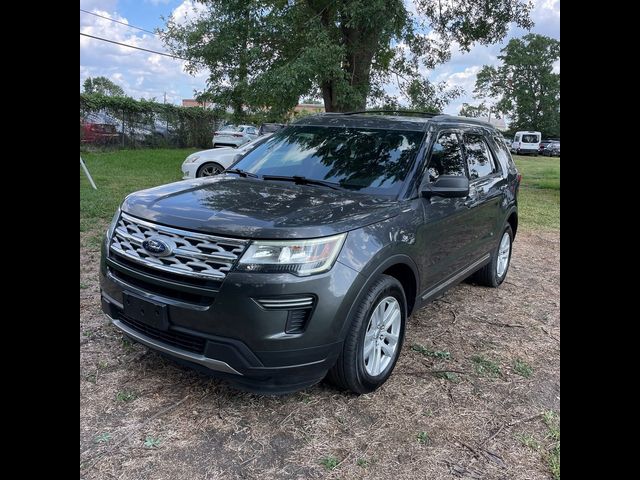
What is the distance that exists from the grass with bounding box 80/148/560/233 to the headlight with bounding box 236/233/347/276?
435 centimetres

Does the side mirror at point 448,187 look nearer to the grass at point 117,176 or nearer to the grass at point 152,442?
the grass at point 152,442

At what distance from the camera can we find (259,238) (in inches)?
101

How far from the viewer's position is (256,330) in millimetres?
2516

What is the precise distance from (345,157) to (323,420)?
6.26 feet

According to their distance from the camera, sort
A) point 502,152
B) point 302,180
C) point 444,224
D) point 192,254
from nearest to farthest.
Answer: point 192,254 → point 302,180 → point 444,224 → point 502,152

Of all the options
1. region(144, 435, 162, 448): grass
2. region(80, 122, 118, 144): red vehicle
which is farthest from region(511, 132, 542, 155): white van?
region(144, 435, 162, 448): grass

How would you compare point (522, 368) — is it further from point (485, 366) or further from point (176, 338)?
point (176, 338)

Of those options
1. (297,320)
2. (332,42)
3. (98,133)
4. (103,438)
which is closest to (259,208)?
(297,320)

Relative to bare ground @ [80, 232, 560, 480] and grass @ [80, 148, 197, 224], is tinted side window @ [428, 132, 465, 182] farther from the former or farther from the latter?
grass @ [80, 148, 197, 224]

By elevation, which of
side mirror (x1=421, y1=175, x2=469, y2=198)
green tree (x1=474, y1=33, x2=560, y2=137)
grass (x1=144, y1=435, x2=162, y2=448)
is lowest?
grass (x1=144, y1=435, x2=162, y2=448)

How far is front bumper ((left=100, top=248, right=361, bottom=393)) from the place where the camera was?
8.22ft

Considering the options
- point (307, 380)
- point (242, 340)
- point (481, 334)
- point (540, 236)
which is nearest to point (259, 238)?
point (242, 340)

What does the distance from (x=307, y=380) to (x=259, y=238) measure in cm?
83

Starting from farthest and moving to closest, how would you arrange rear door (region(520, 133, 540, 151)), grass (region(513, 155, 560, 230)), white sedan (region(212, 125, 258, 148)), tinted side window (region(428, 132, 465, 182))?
rear door (region(520, 133, 540, 151))
white sedan (region(212, 125, 258, 148))
grass (region(513, 155, 560, 230))
tinted side window (region(428, 132, 465, 182))
